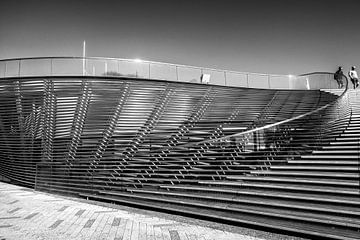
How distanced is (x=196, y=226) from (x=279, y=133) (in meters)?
6.66

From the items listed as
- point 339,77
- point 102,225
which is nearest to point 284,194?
point 102,225

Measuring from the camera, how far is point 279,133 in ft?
37.6

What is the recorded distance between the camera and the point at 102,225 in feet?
20.6

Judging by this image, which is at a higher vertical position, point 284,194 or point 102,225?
point 284,194

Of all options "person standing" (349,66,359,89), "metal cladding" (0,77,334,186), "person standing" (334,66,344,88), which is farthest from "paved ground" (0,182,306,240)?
"person standing" (334,66,344,88)

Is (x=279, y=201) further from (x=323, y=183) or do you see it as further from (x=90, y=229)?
(x=90, y=229)

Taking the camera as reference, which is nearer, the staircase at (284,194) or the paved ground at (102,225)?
the staircase at (284,194)

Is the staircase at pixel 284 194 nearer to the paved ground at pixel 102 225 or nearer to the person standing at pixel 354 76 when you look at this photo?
the paved ground at pixel 102 225

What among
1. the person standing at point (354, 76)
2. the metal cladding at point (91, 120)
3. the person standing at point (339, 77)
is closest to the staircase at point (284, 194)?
the metal cladding at point (91, 120)

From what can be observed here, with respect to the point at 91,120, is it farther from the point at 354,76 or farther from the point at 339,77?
the point at 339,77

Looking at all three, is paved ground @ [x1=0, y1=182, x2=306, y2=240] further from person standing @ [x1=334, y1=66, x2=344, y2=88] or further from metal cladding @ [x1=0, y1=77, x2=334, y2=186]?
person standing @ [x1=334, y1=66, x2=344, y2=88]

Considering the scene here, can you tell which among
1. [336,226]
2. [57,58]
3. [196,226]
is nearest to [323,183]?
[336,226]

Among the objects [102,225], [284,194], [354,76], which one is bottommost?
[102,225]

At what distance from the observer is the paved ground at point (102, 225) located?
5469 millimetres
